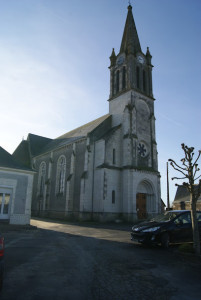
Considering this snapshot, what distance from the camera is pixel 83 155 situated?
24781 millimetres

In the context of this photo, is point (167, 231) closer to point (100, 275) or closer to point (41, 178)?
point (100, 275)

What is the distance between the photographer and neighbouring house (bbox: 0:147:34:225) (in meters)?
15.4

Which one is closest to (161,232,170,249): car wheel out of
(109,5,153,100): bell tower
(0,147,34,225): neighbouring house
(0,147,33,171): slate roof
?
(0,147,34,225): neighbouring house

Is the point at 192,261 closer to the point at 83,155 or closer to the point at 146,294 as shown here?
the point at 146,294

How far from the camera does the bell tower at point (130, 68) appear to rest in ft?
92.3

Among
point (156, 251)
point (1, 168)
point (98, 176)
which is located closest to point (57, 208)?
point (98, 176)

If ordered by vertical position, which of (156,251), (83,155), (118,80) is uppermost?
(118,80)

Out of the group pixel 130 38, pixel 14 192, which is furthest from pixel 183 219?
pixel 130 38

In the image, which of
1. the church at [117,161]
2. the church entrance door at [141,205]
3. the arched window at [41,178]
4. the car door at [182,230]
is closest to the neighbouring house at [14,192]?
the church at [117,161]

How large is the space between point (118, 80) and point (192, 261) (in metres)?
26.8

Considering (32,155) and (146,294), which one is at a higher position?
(32,155)

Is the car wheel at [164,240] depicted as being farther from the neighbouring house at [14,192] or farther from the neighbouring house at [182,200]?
the neighbouring house at [182,200]

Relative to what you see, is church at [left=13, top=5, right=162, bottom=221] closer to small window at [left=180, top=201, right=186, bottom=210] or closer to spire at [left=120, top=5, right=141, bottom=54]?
spire at [left=120, top=5, right=141, bottom=54]

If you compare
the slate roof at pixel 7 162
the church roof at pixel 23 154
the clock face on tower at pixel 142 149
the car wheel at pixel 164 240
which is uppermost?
the church roof at pixel 23 154
